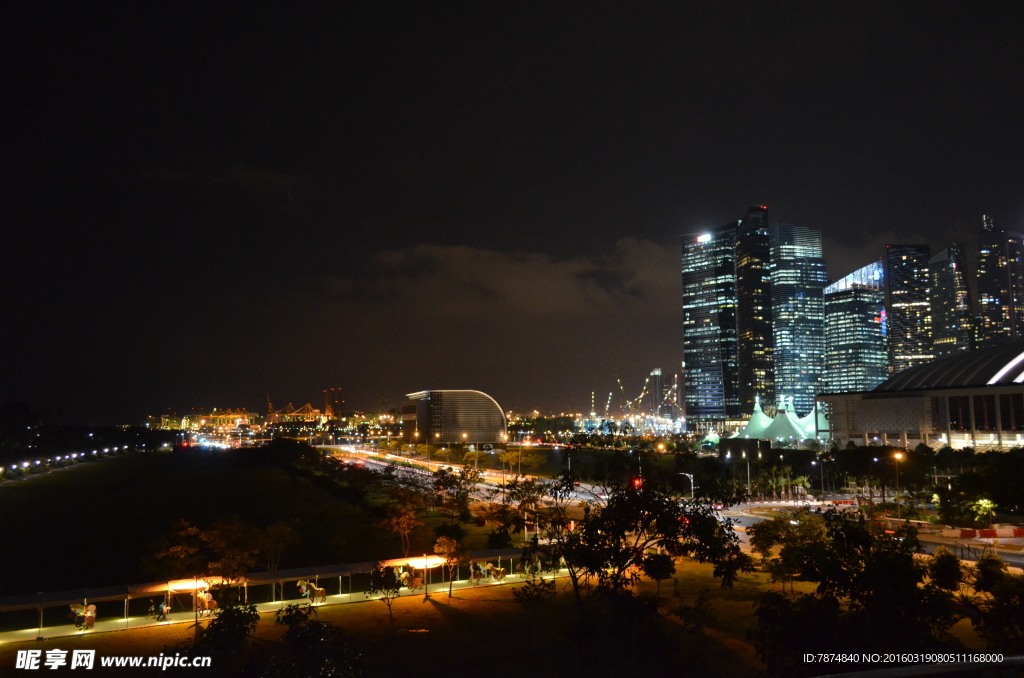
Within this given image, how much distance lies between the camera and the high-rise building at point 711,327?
622ft

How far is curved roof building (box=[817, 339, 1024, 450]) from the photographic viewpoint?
2484 inches

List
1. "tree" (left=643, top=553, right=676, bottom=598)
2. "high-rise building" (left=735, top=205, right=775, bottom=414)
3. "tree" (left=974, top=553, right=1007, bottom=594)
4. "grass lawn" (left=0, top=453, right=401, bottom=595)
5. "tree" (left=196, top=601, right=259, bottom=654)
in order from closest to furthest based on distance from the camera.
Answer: "tree" (left=643, top=553, right=676, bottom=598) < "tree" (left=196, top=601, right=259, bottom=654) < "tree" (left=974, top=553, right=1007, bottom=594) < "grass lawn" (left=0, top=453, right=401, bottom=595) < "high-rise building" (left=735, top=205, right=775, bottom=414)

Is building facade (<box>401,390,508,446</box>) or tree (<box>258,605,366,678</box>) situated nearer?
tree (<box>258,605,366,678</box>)

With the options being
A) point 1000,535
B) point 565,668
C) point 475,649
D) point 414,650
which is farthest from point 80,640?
point 1000,535

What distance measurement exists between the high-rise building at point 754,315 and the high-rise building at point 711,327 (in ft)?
8.66

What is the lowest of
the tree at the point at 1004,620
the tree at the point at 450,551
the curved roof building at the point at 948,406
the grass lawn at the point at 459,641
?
the grass lawn at the point at 459,641

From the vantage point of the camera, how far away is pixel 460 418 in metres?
122

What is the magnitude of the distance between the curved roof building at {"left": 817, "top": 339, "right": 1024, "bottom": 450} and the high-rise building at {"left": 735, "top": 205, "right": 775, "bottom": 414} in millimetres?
102911

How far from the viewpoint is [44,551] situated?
29.5 metres

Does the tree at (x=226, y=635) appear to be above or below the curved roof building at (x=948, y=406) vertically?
below

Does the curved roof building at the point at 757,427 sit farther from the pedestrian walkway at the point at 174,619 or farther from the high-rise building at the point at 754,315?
the high-rise building at the point at 754,315

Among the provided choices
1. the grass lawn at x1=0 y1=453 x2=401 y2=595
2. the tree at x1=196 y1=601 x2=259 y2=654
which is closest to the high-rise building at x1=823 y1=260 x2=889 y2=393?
the grass lawn at x1=0 y1=453 x2=401 y2=595

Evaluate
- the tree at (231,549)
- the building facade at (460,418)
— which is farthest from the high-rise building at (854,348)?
the tree at (231,549)

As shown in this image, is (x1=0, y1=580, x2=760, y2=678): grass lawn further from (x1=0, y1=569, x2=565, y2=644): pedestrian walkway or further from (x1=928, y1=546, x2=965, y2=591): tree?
(x1=928, y1=546, x2=965, y2=591): tree
